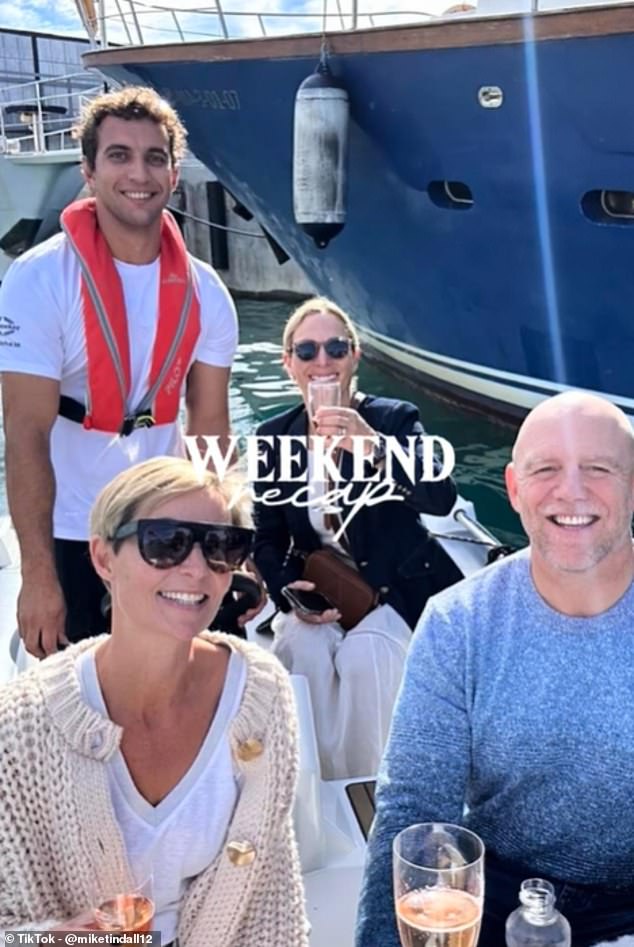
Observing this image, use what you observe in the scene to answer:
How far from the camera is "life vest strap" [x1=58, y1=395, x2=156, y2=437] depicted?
2.22 m

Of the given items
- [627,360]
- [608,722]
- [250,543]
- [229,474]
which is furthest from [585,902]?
[627,360]

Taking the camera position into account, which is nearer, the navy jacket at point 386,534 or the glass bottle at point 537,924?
the glass bottle at point 537,924

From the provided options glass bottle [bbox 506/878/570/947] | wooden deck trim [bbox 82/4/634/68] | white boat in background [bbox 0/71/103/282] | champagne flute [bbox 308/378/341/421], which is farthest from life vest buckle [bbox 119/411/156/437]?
white boat in background [bbox 0/71/103/282]

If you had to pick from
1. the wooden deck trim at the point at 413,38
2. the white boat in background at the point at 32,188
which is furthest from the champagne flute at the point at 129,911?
the white boat in background at the point at 32,188

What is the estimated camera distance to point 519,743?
1484 millimetres

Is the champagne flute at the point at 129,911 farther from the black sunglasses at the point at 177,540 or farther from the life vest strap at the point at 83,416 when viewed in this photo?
the life vest strap at the point at 83,416

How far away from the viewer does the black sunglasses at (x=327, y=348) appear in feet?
8.36

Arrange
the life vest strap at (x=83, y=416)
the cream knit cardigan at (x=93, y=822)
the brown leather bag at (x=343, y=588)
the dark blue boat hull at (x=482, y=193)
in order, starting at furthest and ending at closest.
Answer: the dark blue boat hull at (x=482, y=193) < the brown leather bag at (x=343, y=588) < the life vest strap at (x=83, y=416) < the cream knit cardigan at (x=93, y=822)

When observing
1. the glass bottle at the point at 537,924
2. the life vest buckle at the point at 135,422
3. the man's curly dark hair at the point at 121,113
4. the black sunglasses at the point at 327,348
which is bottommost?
the glass bottle at the point at 537,924

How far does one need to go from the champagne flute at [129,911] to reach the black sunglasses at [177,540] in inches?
16.7

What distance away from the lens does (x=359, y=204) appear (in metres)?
6.74

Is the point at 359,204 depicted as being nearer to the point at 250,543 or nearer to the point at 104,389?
the point at 104,389

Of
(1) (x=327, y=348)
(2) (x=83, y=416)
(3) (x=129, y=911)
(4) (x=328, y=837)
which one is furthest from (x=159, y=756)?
(1) (x=327, y=348)

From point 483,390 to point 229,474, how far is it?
17.6 ft
